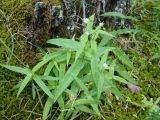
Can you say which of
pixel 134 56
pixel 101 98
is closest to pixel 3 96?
pixel 101 98

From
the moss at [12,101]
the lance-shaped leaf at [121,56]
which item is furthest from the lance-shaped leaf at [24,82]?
the lance-shaped leaf at [121,56]

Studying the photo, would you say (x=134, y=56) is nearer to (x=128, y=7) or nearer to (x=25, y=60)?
(x=128, y=7)

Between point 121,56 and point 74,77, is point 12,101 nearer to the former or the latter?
point 74,77

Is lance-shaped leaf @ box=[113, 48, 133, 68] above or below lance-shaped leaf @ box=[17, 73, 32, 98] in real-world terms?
above

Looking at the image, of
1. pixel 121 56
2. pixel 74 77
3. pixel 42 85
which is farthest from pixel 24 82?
pixel 121 56

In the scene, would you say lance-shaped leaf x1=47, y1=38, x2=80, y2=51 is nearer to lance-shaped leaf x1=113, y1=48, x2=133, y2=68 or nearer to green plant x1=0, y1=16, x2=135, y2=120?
green plant x1=0, y1=16, x2=135, y2=120

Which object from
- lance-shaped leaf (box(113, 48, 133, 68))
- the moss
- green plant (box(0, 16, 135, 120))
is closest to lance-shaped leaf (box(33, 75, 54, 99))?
green plant (box(0, 16, 135, 120))

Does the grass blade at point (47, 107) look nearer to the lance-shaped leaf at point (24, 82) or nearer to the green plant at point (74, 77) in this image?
the green plant at point (74, 77)

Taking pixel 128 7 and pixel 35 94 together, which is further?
pixel 128 7
